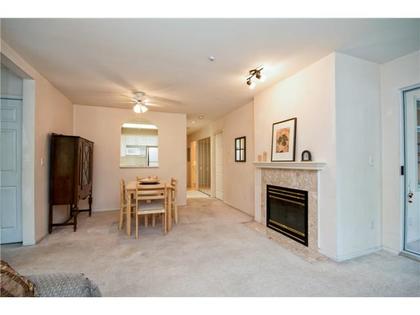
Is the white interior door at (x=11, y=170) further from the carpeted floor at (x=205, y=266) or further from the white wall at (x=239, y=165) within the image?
the white wall at (x=239, y=165)

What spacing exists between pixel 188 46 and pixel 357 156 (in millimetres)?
2409

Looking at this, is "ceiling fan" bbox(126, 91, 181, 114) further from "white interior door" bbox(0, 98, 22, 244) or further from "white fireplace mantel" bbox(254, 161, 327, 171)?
"white fireplace mantel" bbox(254, 161, 327, 171)

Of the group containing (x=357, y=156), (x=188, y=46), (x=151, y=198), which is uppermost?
(x=188, y=46)

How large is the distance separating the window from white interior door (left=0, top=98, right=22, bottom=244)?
2336 mm

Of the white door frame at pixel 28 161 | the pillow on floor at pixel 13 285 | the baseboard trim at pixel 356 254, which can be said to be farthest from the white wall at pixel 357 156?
the white door frame at pixel 28 161

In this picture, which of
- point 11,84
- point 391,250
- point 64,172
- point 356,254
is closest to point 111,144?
point 64,172

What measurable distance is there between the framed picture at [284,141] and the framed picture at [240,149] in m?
1.44

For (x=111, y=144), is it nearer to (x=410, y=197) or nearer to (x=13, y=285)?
(x=13, y=285)

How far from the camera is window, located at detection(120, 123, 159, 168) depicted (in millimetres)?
5352

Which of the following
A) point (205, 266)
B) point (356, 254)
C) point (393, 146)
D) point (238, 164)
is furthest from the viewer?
point (238, 164)

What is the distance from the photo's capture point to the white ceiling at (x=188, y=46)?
77.7 inches

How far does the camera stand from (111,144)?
5.20 metres

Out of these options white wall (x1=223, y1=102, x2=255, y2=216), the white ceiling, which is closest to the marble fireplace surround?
white wall (x1=223, y1=102, x2=255, y2=216)
